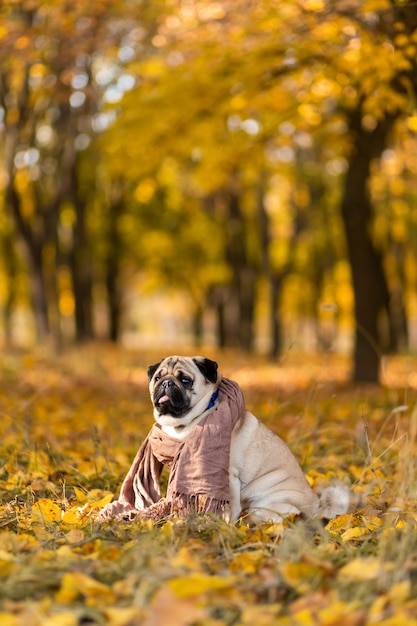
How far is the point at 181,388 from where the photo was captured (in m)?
4.56

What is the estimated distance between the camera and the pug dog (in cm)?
461

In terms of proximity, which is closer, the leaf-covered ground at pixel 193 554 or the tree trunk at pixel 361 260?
the leaf-covered ground at pixel 193 554

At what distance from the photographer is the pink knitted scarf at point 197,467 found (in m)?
4.48

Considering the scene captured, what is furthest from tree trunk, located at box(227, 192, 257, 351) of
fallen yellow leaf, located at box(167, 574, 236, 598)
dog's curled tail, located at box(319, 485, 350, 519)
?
fallen yellow leaf, located at box(167, 574, 236, 598)

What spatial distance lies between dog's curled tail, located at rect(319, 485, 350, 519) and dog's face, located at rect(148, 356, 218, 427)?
3.60 feet

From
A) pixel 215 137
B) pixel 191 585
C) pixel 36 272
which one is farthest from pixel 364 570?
pixel 36 272

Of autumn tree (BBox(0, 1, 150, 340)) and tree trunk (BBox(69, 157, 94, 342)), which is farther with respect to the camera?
tree trunk (BBox(69, 157, 94, 342))

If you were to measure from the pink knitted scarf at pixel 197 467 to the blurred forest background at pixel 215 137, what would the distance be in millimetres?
1750

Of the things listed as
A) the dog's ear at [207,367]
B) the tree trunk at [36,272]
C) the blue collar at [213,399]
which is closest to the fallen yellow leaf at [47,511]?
the blue collar at [213,399]

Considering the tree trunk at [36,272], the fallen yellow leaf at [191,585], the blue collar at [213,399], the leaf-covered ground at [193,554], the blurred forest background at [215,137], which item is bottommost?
the leaf-covered ground at [193,554]

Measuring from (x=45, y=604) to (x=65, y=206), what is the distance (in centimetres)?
2367

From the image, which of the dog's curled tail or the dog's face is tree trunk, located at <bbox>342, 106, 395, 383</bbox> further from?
the dog's face

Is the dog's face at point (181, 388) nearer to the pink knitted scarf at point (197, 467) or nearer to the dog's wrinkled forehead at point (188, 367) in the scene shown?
the dog's wrinkled forehead at point (188, 367)

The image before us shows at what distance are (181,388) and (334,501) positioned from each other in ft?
4.60
